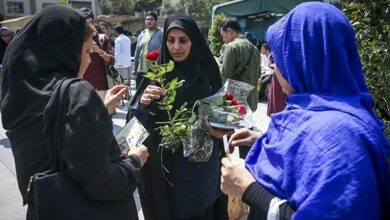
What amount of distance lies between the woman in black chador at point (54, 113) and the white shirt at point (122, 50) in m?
7.38

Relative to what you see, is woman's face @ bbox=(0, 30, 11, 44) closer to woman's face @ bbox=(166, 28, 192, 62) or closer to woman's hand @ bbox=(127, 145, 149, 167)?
woman's face @ bbox=(166, 28, 192, 62)

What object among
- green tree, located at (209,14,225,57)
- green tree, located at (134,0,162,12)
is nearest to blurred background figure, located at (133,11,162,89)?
green tree, located at (209,14,225,57)

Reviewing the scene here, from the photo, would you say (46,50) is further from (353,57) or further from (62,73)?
(353,57)

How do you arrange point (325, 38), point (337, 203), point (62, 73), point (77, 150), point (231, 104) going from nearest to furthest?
point (337, 203) → point (325, 38) → point (77, 150) → point (62, 73) → point (231, 104)

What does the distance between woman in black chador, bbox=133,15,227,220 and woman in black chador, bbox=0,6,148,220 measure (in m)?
0.87

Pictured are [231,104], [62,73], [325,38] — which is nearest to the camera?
[325,38]

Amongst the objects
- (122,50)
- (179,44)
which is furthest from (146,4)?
(179,44)

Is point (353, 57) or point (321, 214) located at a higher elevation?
point (353, 57)

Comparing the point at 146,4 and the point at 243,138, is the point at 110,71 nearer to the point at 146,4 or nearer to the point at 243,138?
the point at 243,138

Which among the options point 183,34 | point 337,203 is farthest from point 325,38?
point 183,34

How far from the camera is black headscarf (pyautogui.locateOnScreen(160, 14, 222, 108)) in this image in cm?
247

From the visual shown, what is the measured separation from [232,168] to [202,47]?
1.31 meters

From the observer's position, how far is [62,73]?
150 cm

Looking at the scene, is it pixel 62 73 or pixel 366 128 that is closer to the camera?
pixel 366 128
